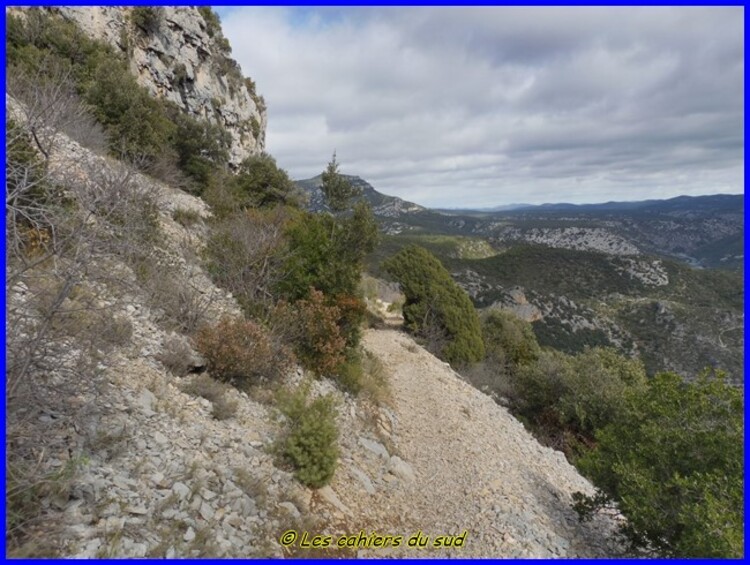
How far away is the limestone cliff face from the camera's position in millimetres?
22469

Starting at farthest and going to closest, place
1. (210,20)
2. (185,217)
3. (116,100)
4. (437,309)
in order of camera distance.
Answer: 1. (210,20)
2. (437,309)
3. (116,100)
4. (185,217)

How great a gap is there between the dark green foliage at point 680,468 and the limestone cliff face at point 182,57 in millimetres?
24102

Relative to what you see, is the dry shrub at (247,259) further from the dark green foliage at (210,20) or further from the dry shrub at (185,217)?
the dark green foliage at (210,20)

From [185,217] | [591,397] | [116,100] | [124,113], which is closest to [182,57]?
[116,100]

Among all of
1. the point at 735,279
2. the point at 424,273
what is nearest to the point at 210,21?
the point at 424,273

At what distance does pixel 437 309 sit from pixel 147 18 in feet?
75.6

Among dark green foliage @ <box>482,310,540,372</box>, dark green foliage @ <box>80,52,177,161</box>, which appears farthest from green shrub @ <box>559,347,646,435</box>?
dark green foliage @ <box>80,52,177,161</box>

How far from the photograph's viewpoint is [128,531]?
166 inches

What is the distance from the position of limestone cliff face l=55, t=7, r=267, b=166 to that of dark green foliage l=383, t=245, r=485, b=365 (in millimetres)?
12549

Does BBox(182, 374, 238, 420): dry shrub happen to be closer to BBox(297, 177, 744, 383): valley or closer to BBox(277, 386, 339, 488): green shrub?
BBox(277, 386, 339, 488): green shrub

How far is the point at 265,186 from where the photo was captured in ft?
70.1

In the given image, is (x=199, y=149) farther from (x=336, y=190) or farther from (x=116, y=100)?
(x=336, y=190)

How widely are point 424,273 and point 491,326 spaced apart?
6.84 m

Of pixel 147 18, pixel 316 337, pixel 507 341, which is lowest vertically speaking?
pixel 507 341
